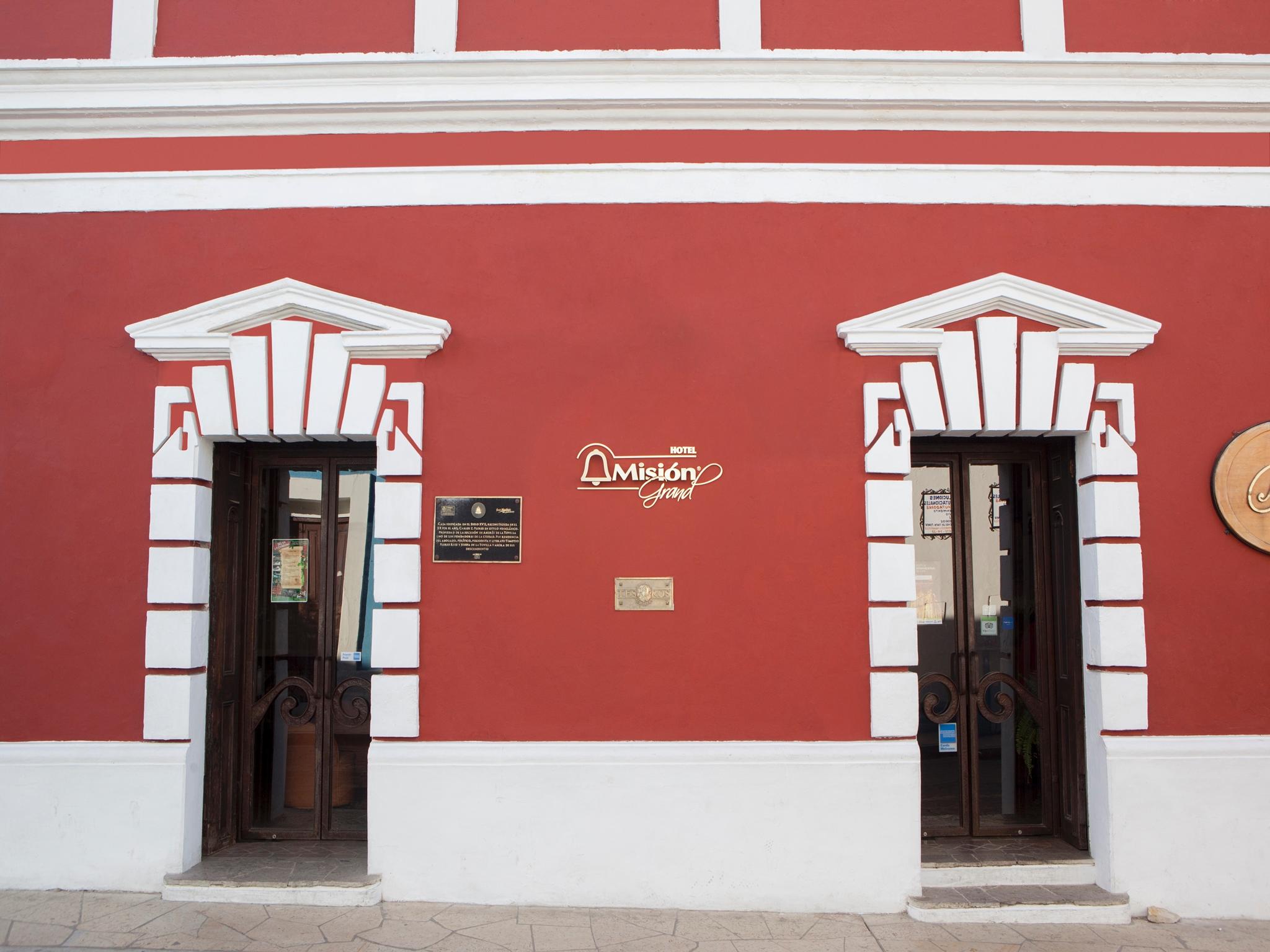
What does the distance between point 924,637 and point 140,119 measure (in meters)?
5.92

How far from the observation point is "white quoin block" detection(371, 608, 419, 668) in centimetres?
534

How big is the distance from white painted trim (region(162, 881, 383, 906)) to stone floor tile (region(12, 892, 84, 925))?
471 millimetres

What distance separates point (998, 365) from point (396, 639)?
3900mm

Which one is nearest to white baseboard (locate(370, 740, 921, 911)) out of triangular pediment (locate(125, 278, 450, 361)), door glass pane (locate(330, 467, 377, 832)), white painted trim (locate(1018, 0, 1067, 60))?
door glass pane (locate(330, 467, 377, 832))

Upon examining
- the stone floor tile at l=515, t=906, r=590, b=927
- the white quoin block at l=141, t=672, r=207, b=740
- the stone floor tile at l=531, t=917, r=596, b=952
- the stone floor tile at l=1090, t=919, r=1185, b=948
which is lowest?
the stone floor tile at l=1090, t=919, r=1185, b=948

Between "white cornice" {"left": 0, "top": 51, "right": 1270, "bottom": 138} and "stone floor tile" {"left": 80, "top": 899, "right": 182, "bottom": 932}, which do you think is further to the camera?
"white cornice" {"left": 0, "top": 51, "right": 1270, "bottom": 138}

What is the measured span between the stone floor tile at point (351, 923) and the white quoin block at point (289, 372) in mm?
2743

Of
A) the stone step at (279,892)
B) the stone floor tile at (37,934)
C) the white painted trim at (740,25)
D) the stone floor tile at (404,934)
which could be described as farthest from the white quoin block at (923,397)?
the stone floor tile at (37,934)

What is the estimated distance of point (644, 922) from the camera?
4.98m

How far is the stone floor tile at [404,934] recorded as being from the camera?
4.70 m

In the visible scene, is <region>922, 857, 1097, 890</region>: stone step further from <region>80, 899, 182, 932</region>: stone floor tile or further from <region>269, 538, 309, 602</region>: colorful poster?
<region>80, 899, 182, 932</region>: stone floor tile

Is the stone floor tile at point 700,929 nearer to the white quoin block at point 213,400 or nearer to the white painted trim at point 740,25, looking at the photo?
the white quoin block at point 213,400

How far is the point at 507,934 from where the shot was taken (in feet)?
15.8

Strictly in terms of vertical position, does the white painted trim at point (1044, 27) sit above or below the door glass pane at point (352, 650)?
above
